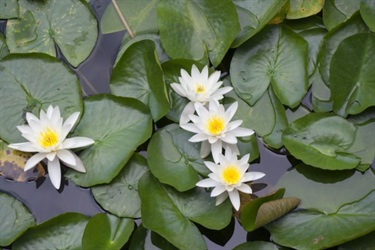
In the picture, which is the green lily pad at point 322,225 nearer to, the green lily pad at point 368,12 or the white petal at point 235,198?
the white petal at point 235,198

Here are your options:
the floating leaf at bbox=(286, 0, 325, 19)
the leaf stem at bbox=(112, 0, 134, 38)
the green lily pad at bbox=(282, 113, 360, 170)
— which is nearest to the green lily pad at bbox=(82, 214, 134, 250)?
the green lily pad at bbox=(282, 113, 360, 170)

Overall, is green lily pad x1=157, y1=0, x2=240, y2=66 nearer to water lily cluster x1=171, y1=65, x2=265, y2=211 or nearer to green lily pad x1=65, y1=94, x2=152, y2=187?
water lily cluster x1=171, y1=65, x2=265, y2=211

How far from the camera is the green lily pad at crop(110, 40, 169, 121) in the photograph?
229cm

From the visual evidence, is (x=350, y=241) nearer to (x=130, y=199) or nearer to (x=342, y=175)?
(x=342, y=175)

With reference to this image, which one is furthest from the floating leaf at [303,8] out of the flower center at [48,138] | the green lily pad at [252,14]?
the flower center at [48,138]

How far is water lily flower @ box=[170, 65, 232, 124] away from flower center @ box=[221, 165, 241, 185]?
0.91 ft

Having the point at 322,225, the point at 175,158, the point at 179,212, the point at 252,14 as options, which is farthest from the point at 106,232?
Answer: the point at 252,14

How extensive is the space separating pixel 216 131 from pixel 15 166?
0.83 meters

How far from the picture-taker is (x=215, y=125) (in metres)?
2.16

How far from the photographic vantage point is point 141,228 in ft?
7.02

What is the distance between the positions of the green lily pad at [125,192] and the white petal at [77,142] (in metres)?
0.17

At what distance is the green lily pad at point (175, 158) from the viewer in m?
2.13

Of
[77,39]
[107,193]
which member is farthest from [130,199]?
[77,39]

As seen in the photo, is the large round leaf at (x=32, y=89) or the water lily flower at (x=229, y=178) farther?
the large round leaf at (x=32, y=89)
